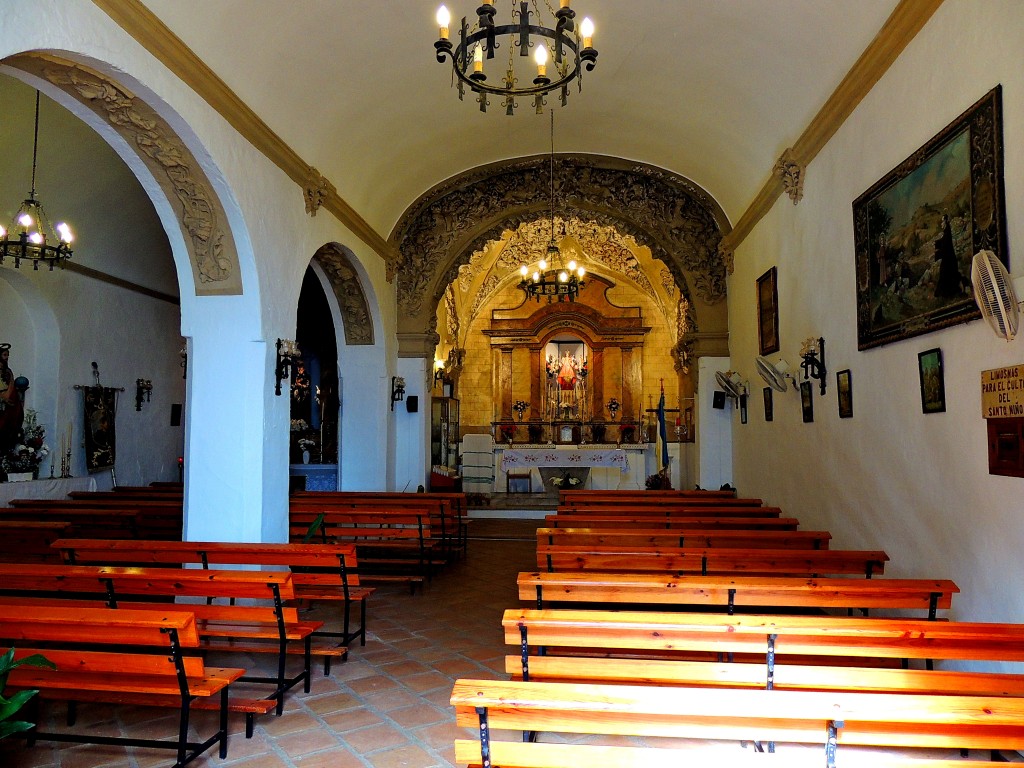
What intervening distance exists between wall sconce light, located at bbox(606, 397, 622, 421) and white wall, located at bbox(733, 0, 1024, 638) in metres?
10.5

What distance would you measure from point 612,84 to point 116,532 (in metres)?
6.91

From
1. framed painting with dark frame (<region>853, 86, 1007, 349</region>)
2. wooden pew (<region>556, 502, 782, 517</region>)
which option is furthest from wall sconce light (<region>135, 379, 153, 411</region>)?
framed painting with dark frame (<region>853, 86, 1007, 349</region>)

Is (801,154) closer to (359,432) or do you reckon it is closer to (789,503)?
(789,503)

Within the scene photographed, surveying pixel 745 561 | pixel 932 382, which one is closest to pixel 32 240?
pixel 745 561

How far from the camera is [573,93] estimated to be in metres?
8.12

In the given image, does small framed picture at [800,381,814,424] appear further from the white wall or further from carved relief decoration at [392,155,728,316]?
carved relief decoration at [392,155,728,316]

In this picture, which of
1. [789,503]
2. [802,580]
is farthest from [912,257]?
[789,503]

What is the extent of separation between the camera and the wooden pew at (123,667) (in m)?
2.92

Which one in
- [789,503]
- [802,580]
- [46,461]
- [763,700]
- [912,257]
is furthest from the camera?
[46,461]

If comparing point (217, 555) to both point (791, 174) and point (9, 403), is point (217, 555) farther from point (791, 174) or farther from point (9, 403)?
point (791, 174)

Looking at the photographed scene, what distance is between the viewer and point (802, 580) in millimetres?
3748

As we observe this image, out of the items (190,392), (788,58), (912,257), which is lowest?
(190,392)

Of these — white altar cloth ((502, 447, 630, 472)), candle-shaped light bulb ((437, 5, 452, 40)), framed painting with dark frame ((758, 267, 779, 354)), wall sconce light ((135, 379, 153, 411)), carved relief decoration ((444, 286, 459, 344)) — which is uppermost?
carved relief decoration ((444, 286, 459, 344))

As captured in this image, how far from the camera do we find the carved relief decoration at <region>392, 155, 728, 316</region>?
34.5 ft
